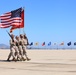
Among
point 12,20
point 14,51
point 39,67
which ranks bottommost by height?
point 39,67

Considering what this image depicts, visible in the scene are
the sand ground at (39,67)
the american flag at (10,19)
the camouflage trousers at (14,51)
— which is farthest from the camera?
the american flag at (10,19)

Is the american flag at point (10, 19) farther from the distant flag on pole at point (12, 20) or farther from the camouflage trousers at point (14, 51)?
the camouflage trousers at point (14, 51)

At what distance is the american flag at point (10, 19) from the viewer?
23.6 m

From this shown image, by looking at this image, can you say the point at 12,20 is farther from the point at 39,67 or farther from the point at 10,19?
the point at 39,67

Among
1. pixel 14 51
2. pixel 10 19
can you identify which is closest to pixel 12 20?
pixel 10 19

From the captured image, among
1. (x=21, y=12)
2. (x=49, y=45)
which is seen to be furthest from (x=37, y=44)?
(x=21, y=12)

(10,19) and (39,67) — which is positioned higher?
(10,19)

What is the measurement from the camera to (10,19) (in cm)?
2372

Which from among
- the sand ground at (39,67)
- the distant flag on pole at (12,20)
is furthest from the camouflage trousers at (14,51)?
the distant flag on pole at (12,20)

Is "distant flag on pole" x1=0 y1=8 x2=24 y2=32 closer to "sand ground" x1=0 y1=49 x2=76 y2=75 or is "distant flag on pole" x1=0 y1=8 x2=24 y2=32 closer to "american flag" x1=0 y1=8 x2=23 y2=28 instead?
"american flag" x1=0 y1=8 x2=23 y2=28

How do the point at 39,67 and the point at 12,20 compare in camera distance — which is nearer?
the point at 39,67

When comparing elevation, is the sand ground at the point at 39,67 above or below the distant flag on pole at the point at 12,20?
below

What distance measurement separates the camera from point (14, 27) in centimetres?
2378

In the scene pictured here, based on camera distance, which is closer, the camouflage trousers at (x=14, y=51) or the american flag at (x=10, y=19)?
the camouflage trousers at (x=14, y=51)
